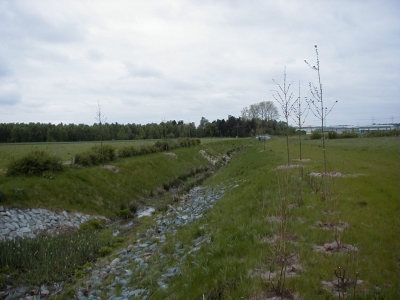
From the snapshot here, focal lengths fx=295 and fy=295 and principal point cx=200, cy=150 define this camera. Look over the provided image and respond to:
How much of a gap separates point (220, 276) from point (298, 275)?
155 cm

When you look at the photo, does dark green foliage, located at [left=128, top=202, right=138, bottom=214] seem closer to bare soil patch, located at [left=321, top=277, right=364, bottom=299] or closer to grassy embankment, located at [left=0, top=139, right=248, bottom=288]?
grassy embankment, located at [left=0, top=139, right=248, bottom=288]

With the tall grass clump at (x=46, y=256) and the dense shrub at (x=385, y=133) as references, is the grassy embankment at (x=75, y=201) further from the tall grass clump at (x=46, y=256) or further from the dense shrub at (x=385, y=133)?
the dense shrub at (x=385, y=133)

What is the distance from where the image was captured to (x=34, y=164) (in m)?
19.9

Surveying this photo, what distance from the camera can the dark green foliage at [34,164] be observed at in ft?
62.5

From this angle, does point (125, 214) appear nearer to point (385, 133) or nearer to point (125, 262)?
point (125, 262)

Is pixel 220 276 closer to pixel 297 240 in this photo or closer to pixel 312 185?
pixel 297 240

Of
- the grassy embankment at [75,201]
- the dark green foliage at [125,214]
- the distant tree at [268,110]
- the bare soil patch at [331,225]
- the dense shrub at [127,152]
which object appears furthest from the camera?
the distant tree at [268,110]

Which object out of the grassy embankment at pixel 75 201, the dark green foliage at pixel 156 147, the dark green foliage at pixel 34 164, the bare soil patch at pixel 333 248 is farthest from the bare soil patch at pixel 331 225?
the dark green foliage at pixel 156 147

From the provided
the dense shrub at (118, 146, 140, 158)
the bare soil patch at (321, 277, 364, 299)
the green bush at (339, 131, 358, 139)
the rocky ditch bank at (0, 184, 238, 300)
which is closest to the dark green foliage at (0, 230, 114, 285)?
the rocky ditch bank at (0, 184, 238, 300)

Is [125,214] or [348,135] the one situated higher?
[348,135]

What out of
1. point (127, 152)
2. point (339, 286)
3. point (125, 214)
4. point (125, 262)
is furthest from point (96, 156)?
point (339, 286)

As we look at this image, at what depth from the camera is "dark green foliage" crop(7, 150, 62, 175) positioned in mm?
19047

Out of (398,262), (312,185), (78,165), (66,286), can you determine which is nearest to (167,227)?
(66,286)

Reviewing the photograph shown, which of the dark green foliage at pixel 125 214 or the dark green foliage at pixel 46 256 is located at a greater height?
the dark green foliage at pixel 46 256
